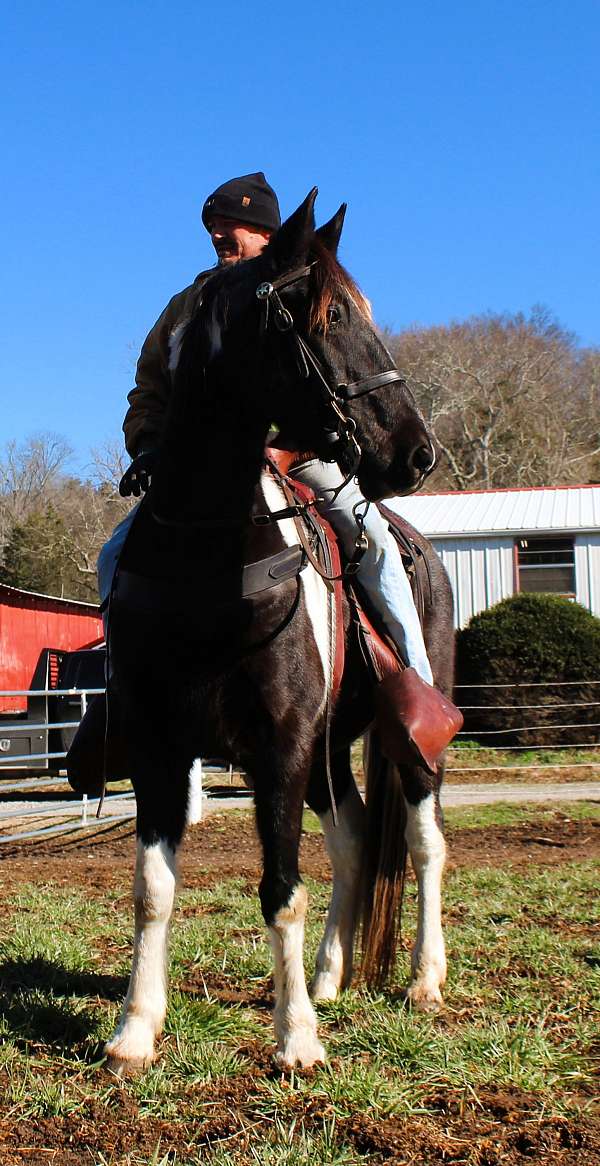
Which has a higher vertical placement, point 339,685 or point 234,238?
point 234,238

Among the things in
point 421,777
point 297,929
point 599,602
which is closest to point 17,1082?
point 297,929

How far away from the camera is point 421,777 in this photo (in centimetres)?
485

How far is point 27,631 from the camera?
22.2 m

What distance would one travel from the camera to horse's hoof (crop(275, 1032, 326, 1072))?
346 cm

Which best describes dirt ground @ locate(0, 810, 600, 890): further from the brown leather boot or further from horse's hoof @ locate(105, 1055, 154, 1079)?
horse's hoof @ locate(105, 1055, 154, 1079)

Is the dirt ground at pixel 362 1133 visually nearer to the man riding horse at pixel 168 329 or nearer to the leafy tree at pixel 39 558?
the man riding horse at pixel 168 329

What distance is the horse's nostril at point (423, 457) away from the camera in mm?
3250

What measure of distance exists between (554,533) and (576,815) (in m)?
12.4

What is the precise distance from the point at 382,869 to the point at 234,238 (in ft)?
9.10

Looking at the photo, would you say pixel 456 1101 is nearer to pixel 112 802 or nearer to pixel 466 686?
pixel 112 802

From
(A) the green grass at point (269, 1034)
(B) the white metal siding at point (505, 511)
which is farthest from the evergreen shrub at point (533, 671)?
(A) the green grass at point (269, 1034)

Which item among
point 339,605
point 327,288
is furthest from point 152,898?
point 327,288

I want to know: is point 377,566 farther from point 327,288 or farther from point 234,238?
point 327,288

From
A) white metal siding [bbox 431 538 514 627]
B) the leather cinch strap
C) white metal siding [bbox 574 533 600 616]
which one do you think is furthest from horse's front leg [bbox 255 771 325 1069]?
white metal siding [bbox 574 533 600 616]
